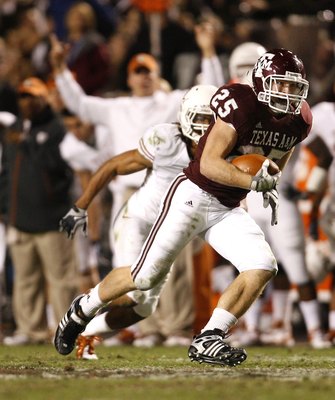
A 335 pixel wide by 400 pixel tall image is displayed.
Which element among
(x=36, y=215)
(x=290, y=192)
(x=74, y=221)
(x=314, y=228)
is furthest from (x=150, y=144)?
(x=36, y=215)

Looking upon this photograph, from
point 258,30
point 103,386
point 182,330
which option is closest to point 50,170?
point 182,330

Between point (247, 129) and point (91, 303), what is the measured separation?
123 centimetres

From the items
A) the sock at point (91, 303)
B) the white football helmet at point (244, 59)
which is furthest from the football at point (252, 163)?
the white football helmet at point (244, 59)

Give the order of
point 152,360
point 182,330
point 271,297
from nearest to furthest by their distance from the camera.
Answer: point 152,360 < point 182,330 < point 271,297

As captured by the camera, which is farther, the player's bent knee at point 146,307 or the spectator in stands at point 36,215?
the spectator in stands at point 36,215

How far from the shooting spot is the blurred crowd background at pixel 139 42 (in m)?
10.1

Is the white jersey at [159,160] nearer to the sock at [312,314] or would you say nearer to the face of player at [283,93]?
the face of player at [283,93]

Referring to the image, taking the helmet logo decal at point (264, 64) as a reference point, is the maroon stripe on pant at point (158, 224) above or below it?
below

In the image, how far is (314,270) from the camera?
356 inches

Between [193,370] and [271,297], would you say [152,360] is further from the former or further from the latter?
[271,297]

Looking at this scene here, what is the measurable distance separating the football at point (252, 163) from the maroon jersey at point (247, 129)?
0.13 metres

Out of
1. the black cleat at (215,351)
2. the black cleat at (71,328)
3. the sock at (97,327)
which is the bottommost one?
the sock at (97,327)

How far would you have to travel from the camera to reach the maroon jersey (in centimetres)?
589

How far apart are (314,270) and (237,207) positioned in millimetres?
3019
